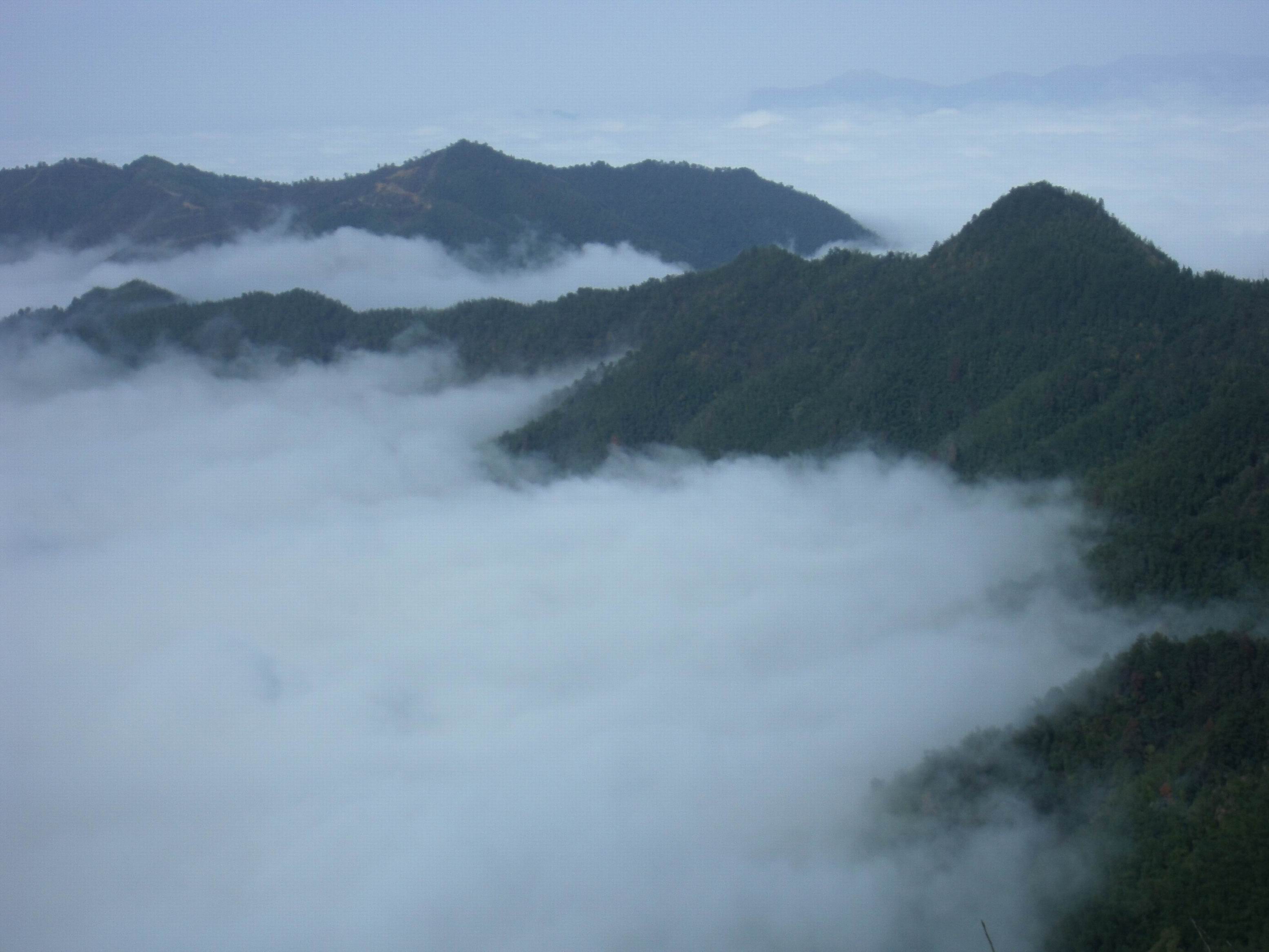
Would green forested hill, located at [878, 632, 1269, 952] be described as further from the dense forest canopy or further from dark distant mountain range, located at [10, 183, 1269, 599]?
dark distant mountain range, located at [10, 183, 1269, 599]

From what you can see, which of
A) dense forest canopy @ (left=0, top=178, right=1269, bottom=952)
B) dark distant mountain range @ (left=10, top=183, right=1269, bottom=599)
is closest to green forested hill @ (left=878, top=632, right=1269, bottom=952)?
dense forest canopy @ (left=0, top=178, right=1269, bottom=952)

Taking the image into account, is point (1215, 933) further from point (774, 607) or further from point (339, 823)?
point (339, 823)

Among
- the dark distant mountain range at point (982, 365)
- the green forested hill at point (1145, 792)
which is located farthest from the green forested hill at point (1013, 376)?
the green forested hill at point (1145, 792)

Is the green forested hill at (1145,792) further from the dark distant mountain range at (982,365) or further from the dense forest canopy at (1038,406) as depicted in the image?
the dark distant mountain range at (982,365)

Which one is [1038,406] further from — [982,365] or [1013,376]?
[982,365]

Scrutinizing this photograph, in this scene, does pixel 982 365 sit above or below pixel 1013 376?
above

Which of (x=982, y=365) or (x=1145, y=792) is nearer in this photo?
(x=1145, y=792)

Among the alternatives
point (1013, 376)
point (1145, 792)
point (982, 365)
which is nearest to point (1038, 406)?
point (1013, 376)
